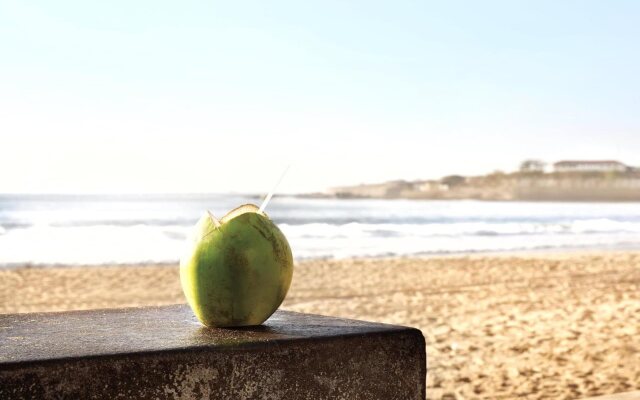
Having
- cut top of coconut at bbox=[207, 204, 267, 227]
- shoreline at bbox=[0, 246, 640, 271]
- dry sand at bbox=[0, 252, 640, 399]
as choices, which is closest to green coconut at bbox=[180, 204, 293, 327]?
cut top of coconut at bbox=[207, 204, 267, 227]

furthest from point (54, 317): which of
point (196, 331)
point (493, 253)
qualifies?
point (493, 253)

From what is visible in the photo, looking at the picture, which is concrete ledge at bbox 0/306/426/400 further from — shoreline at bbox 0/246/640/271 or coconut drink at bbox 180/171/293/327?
shoreline at bbox 0/246/640/271

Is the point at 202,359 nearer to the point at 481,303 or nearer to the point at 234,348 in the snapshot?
the point at 234,348

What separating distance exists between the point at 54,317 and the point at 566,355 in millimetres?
4182

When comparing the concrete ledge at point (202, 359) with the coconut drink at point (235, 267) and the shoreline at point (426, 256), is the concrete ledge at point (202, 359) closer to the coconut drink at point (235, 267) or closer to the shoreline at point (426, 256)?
the coconut drink at point (235, 267)

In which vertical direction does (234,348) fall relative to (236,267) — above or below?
below

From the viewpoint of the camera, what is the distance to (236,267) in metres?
1.71

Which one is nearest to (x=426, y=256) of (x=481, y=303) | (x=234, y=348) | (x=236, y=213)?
(x=481, y=303)


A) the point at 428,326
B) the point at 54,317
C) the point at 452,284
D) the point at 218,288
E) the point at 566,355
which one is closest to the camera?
the point at 218,288

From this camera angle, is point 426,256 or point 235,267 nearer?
point 235,267

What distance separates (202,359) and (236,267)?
0.24 metres

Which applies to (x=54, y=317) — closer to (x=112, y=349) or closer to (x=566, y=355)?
(x=112, y=349)

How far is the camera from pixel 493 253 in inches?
659

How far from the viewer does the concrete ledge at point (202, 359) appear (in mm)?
1469
